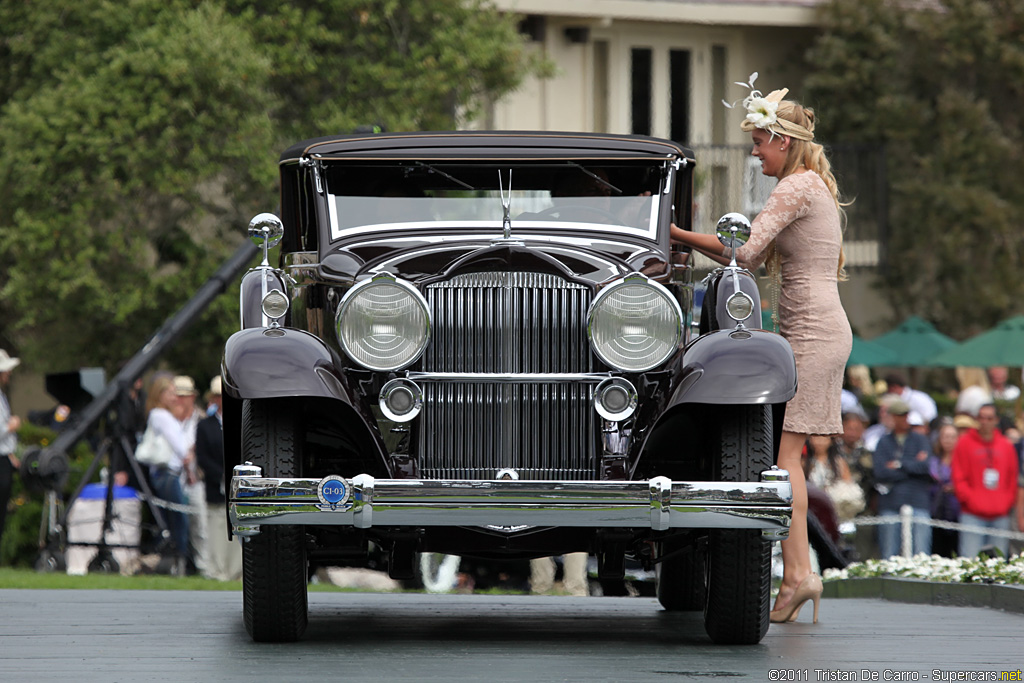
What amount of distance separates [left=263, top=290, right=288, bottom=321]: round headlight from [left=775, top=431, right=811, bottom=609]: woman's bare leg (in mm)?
2188

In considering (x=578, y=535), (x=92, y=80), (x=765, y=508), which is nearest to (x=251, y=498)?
(x=578, y=535)

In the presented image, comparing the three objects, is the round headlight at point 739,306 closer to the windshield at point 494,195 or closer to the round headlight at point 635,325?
the round headlight at point 635,325

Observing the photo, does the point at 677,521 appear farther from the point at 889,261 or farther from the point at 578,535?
the point at 889,261

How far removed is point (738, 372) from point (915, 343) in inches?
632

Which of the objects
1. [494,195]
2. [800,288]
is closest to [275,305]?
[494,195]

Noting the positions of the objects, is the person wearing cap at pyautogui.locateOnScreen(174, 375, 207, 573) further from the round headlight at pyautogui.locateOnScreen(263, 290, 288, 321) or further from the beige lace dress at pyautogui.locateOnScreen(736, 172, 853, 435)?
the beige lace dress at pyautogui.locateOnScreen(736, 172, 853, 435)

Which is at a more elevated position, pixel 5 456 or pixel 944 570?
pixel 5 456

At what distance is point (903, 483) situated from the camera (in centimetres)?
1347

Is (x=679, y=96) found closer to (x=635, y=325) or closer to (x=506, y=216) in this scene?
(x=506, y=216)

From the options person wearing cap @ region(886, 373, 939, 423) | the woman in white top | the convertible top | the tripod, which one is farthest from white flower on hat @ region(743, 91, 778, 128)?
person wearing cap @ region(886, 373, 939, 423)

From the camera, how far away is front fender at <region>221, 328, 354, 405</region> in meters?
5.61

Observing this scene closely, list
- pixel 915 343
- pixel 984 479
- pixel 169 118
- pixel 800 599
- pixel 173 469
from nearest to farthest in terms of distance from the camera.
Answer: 1. pixel 800 599
2. pixel 984 479
3. pixel 173 469
4. pixel 169 118
5. pixel 915 343

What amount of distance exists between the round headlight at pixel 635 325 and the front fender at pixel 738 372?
0.42ft

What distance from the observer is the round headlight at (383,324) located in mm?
5801
